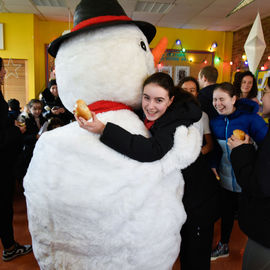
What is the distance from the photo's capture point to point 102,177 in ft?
2.81

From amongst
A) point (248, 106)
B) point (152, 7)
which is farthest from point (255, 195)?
point (152, 7)

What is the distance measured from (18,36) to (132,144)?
557 cm

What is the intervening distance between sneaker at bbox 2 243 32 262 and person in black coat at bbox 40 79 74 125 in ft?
4.69

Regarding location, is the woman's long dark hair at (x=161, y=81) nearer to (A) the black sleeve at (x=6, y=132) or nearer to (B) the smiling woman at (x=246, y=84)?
(A) the black sleeve at (x=6, y=132)

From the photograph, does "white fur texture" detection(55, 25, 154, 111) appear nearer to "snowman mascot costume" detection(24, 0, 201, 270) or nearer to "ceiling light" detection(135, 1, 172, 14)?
"snowman mascot costume" detection(24, 0, 201, 270)

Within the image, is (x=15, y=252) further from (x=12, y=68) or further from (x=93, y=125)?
(x=12, y=68)

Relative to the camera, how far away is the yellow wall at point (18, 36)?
17.2ft

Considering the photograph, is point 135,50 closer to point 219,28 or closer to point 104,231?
point 104,231

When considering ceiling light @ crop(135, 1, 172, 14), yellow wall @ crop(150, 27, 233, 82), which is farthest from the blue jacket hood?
yellow wall @ crop(150, 27, 233, 82)

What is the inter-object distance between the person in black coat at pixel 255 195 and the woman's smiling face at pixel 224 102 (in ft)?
1.72

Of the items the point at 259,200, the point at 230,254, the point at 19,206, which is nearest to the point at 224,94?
the point at 259,200

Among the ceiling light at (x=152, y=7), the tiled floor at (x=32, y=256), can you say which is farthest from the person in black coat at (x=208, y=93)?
the ceiling light at (x=152, y=7)

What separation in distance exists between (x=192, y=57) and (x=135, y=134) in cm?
603

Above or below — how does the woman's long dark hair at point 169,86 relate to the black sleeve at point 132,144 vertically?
above
